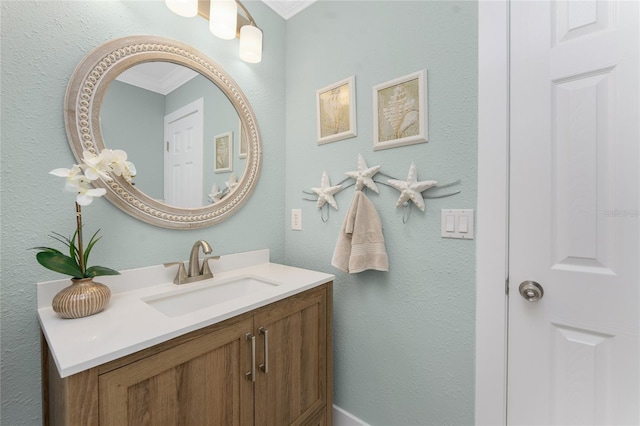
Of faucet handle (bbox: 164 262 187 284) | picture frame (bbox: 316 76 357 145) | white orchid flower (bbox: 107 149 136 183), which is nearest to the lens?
white orchid flower (bbox: 107 149 136 183)

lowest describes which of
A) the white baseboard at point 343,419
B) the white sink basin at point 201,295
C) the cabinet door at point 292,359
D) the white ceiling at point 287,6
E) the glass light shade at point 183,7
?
the white baseboard at point 343,419

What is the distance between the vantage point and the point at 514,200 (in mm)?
946

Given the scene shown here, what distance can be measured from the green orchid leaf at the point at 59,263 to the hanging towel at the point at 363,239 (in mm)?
943

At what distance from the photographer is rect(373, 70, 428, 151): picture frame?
3.65 ft

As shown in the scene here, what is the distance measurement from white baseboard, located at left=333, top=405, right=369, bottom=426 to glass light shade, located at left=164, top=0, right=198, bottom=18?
78.9 inches

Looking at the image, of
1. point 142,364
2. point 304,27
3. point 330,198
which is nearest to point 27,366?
point 142,364

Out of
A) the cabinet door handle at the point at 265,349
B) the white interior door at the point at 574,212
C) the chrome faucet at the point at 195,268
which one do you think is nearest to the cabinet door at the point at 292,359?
the cabinet door handle at the point at 265,349

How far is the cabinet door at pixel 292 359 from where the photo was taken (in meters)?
0.95

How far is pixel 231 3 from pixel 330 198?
1006mm

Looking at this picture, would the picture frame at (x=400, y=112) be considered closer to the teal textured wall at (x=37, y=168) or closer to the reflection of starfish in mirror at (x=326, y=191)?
the reflection of starfish in mirror at (x=326, y=191)

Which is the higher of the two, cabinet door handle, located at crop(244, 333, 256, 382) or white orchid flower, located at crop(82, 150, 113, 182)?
white orchid flower, located at crop(82, 150, 113, 182)

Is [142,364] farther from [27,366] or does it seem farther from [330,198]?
[330,198]

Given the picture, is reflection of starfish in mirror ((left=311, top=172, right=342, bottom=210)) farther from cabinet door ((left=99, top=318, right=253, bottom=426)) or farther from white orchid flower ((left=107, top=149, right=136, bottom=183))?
white orchid flower ((left=107, top=149, right=136, bottom=183))

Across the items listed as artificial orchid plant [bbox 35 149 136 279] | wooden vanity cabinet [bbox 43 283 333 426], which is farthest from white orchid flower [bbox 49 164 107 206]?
wooden vanity cabinet [bbox 43 283 333 426]
